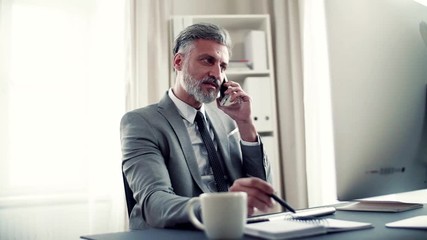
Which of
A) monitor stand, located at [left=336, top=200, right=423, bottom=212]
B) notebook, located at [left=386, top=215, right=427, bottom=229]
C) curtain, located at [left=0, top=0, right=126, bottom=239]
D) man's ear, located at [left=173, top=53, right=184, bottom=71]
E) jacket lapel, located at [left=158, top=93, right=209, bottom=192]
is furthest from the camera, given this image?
curtain, located at [left=0, top=0, right=126, bottom=239]

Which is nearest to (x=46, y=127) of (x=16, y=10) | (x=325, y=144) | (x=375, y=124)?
(x=16, y=10)

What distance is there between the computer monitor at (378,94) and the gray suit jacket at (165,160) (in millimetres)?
374

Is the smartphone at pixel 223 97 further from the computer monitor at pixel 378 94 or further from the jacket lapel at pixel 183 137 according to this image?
the computer monitor at pixel 378 94

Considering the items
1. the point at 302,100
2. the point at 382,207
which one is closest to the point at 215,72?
the point at 382,207

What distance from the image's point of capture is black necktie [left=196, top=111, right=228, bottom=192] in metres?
1.50

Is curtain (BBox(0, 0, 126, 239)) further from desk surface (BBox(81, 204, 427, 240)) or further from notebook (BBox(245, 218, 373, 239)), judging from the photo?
notebook (BBox(245, 218, 373, 239))

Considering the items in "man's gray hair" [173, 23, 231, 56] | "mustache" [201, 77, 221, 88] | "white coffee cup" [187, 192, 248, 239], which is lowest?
"white coffee cup" [187, 192, 248, 239]

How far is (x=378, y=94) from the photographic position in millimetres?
905

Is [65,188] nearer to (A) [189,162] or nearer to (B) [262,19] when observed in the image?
(A) [189,162]

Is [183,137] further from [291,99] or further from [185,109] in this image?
[291,99]

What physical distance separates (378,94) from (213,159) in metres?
0.74

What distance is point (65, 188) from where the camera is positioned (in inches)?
98.2

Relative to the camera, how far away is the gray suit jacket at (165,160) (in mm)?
1126

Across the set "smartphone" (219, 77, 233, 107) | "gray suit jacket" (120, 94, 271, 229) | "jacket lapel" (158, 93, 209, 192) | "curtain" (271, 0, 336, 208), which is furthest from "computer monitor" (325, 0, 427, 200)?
"curtain" (271, 0, 336, 208)
